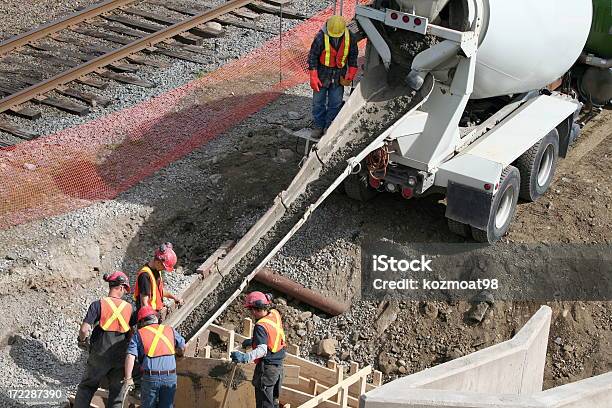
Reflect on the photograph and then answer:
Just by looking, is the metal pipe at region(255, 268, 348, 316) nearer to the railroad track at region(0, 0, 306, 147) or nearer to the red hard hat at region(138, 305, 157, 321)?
the red hard hat at region(138, 305, 157, 321)

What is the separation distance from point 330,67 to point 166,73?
377 cm

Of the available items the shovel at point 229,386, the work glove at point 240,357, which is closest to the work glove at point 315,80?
the shovel at point 229,386

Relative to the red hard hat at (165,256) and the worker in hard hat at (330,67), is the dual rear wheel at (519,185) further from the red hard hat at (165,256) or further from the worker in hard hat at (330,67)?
the red hard hat at (165,256)

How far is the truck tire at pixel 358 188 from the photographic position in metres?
11.7

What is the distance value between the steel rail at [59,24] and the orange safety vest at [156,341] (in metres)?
7.58

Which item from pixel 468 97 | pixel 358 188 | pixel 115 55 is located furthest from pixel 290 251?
pixel 115 55

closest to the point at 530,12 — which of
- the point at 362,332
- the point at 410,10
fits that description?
the point at 410,10

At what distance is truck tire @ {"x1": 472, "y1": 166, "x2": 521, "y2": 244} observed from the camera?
37.2 feet

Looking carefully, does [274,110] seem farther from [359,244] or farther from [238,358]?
[238,358]

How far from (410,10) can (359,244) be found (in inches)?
108

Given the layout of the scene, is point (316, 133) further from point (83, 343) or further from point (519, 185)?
point (83, 343)

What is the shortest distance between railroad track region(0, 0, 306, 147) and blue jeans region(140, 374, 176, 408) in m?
5.43

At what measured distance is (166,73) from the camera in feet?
48.3

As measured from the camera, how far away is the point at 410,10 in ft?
35.0
